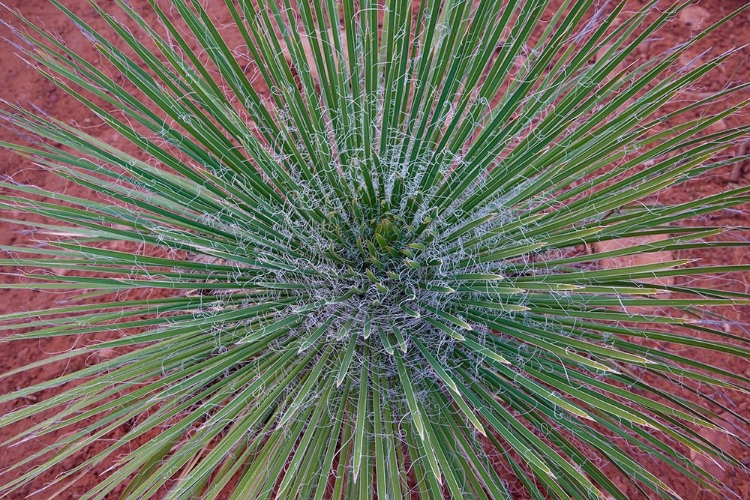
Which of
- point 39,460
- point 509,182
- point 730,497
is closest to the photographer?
point 509,182

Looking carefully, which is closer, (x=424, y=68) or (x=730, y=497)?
(x=424, y=68)

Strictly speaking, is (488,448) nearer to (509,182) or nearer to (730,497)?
(730,497)

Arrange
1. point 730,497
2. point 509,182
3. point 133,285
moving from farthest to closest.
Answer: point 730,497
point 509,182
point 133,285

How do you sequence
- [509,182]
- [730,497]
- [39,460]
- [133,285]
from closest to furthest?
1. [133,285]
2. [509,182]
3. [730,497]
4. [39,460]

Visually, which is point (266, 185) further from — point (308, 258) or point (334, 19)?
point (334, 19)

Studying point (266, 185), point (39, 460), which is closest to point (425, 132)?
point (266, 185)

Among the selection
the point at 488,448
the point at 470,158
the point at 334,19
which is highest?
the point at 334,19

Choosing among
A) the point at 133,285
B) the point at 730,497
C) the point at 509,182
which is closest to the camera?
the point at 133,285

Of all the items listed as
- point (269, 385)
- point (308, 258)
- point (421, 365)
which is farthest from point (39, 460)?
point (421, 365)

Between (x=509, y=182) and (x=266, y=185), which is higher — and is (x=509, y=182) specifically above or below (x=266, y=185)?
below
